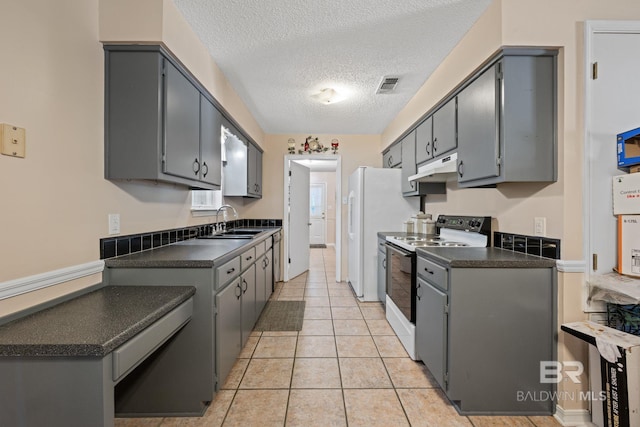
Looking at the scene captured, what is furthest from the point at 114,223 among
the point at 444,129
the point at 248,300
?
the point at 444,129

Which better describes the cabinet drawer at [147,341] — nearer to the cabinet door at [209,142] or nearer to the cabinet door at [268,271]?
the cabinet door at [209,142]

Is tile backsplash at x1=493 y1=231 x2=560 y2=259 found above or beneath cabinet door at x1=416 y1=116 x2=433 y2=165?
beneath

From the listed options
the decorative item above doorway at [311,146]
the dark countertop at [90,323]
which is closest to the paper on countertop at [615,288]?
the dark countertop at [90,323]

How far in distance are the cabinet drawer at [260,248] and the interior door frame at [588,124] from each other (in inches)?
93.2

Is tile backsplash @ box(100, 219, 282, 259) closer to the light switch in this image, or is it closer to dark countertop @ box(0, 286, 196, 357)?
dark countertop @ box(0, 286, 196, 357)

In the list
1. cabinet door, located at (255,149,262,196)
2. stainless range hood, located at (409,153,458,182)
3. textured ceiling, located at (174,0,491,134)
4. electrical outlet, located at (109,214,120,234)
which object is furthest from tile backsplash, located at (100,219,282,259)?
stainless range hood, located at (409,153,458,182)

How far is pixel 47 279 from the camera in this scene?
1.26 metres

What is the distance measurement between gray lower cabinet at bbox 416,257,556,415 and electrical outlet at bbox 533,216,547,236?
23cm

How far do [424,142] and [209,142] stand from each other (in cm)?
204

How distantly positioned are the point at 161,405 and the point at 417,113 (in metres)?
3.22

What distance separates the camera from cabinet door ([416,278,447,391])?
173cm

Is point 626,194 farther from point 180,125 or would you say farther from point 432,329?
point 180,125

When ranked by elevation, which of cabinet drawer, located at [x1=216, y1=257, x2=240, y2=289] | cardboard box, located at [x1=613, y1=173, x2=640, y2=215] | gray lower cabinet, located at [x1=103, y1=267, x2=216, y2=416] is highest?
cardboard box, located at [x1=613, y1=173, x2=640, y2=215]

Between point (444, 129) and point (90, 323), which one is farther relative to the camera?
point (444, 129)
